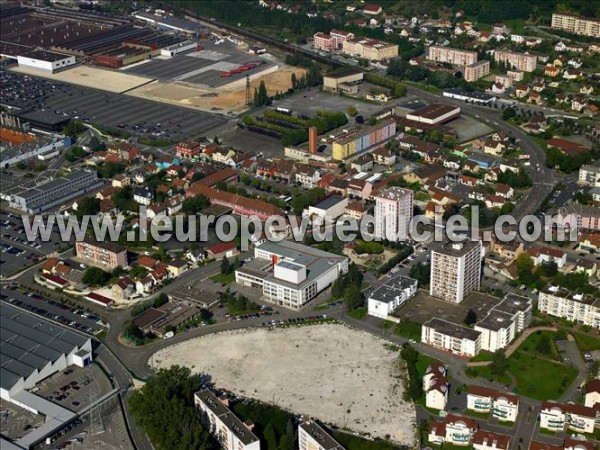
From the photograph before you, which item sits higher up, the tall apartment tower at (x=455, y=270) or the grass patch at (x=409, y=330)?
the tall apartment tower at (x=455, y=270)

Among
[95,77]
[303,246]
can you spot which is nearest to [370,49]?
[95,77]

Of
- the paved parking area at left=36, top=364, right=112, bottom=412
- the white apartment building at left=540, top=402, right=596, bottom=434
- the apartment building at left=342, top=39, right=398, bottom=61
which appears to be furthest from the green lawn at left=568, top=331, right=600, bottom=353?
the apartment building at left=342, top=39, right=398, bottom=61

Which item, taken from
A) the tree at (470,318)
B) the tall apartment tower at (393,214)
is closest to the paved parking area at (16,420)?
the tree at (470,318)

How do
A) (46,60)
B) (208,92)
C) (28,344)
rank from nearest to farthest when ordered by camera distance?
(28,344) → (208,92) → (46,60)

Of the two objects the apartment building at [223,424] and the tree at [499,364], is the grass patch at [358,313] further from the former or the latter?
the apartment building at [223,424]

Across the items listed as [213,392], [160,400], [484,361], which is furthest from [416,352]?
[160,400]

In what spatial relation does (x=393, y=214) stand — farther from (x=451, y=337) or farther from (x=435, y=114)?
(x=435, y=114)
